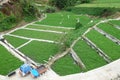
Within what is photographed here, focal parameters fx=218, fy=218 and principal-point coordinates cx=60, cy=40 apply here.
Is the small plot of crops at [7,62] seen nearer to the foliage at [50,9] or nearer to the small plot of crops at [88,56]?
the small plot of crops at [88,56]

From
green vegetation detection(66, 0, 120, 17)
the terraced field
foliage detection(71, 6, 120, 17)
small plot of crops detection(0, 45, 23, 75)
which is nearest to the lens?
the terraced field

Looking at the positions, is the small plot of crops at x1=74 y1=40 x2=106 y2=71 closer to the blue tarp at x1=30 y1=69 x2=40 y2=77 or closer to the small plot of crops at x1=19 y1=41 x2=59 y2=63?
the small plot of crops at x1=19 y1=41 x2=59 y2=63

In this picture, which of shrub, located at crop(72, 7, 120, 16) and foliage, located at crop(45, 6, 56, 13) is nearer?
shrub, located at crop(72, 7, 120, 16)

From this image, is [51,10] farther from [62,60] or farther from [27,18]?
[62,60]

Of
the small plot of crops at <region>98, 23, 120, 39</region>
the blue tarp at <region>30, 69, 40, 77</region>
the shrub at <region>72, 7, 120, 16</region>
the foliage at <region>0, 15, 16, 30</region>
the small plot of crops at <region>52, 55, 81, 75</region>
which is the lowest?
the shrub at <region>72, 7, 120, 16</region>

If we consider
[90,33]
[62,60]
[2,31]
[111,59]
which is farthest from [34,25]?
[111,59]

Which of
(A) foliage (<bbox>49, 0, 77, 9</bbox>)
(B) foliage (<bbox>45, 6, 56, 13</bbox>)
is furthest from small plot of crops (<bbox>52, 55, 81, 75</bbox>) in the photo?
(A) foliage (<bbox>49, 0, 77, 9</bbox>)

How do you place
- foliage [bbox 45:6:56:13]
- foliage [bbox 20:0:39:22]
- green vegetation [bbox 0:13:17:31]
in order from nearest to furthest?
1. green vegetation [bbox 0:13:17:31]
2. foliage [bbox 20:0:39:22]
3. foliage [bbox 45:6:56:13]
